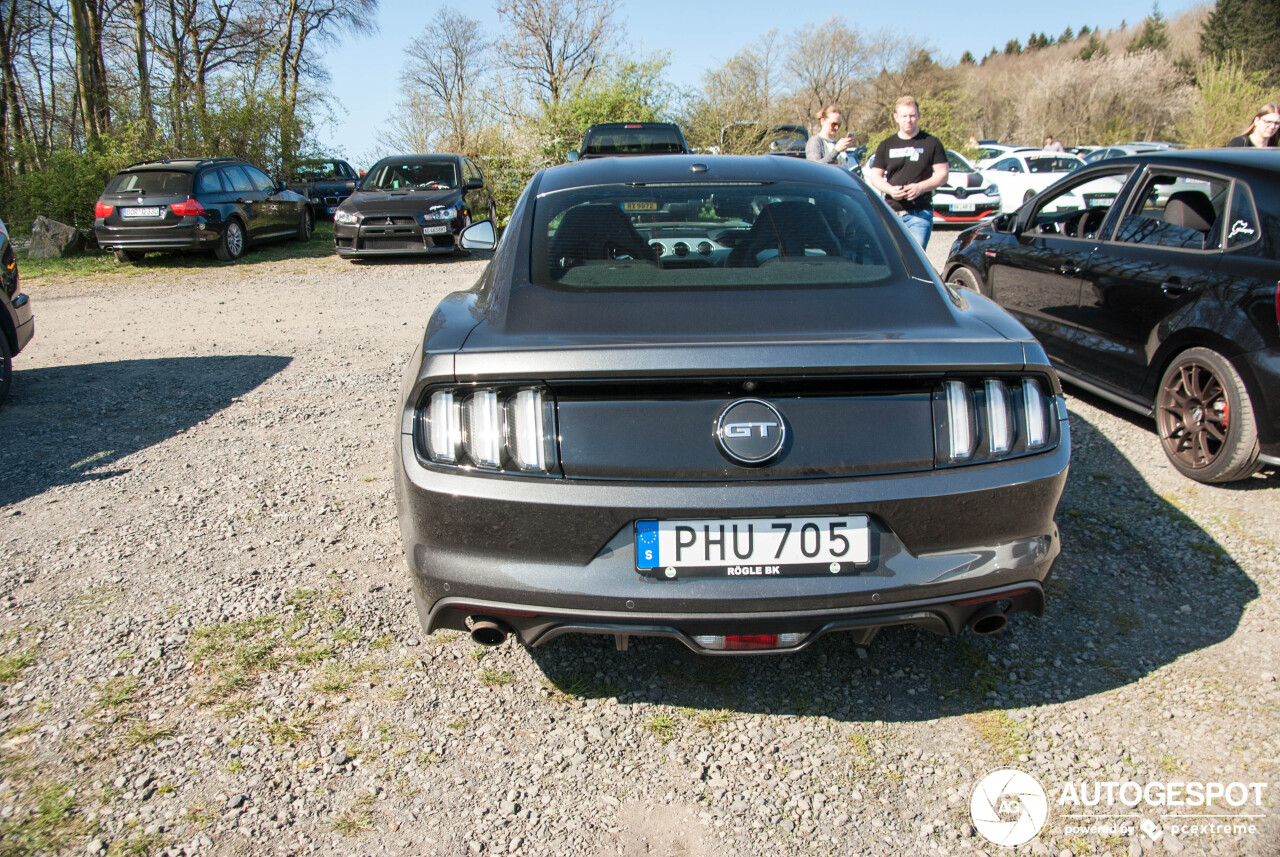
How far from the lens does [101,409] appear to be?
570 centimetres

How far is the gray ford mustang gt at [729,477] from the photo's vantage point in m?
2.06

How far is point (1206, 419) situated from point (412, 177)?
12279 millimetres

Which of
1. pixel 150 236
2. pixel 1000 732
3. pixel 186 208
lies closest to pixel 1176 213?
pixel 1000 732

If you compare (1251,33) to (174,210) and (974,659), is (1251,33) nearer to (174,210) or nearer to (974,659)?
(174,210)

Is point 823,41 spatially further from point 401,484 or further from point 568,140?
point 401,484

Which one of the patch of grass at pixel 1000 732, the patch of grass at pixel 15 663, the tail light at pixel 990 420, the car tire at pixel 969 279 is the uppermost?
the car tire at pixel 969 279

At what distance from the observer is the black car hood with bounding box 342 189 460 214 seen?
511 inches

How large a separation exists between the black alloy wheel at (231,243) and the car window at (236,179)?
583 millimetres

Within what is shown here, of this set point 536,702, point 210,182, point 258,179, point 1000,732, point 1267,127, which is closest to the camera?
point 1000,732

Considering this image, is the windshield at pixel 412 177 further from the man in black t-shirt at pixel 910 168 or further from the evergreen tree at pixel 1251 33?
the evergreen tree at pixel 1251 33

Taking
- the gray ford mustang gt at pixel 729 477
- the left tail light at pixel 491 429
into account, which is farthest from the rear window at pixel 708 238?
the left tail light at pixel 491 429

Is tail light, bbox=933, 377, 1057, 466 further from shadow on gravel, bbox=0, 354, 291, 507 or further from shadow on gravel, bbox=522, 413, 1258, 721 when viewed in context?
shadow on gravel, bbox=0, 354, 291, 507

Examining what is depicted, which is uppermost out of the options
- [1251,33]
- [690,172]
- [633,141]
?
[1251,33]

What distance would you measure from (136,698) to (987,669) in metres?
2.59
